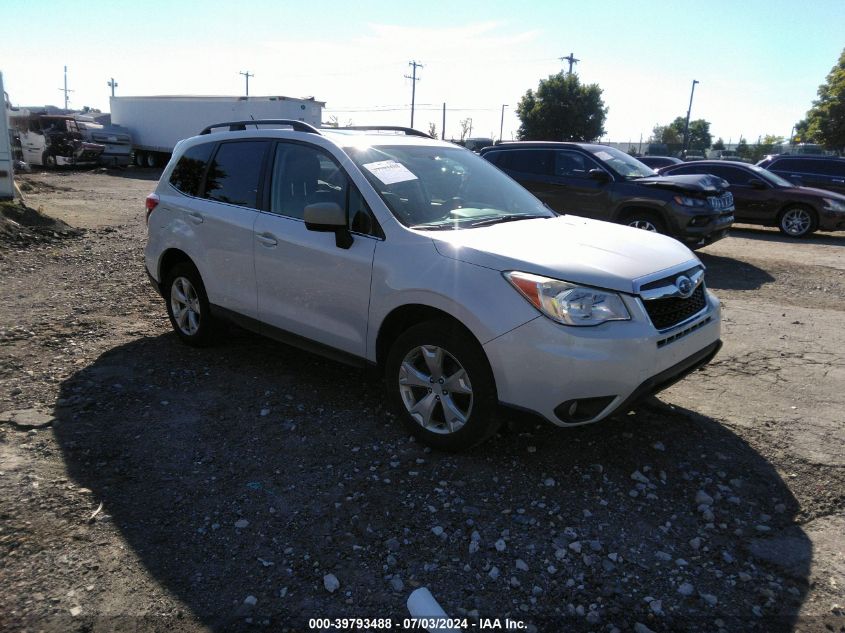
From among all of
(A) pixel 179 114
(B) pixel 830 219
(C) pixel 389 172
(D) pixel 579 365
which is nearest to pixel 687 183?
(B) pixel 830 219

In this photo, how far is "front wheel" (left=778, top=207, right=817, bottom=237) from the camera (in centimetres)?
1311

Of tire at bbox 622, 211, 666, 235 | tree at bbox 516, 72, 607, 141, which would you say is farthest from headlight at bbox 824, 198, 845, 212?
tree at bbox 516, 72, 607, 141

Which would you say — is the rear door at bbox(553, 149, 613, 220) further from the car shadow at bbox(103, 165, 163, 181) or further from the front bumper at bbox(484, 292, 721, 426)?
the car shadow at bbox(103, 165, 163, 181)

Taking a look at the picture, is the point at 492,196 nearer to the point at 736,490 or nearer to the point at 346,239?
the point at 346,239

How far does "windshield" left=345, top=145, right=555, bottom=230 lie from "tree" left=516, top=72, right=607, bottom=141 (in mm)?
44023

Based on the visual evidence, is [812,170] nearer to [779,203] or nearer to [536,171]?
[779,203]

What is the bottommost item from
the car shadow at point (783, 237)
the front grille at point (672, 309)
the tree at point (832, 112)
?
the front grille at point (672, 309)

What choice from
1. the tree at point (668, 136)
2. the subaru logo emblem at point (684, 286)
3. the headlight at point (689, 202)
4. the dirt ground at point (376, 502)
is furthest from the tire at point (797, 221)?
the tree at point (668, 136)

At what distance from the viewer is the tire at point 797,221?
13.1 metres

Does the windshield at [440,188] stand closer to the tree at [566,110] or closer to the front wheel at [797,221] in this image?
the front wheel at [797,221]

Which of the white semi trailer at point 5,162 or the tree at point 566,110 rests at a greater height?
the tree at point 566,110

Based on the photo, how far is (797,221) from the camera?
43.6 ft

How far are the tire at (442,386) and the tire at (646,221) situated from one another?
7.19 metres

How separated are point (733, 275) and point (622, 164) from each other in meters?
2.72
